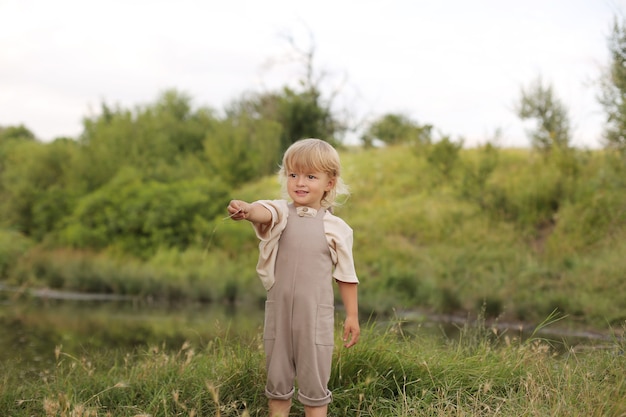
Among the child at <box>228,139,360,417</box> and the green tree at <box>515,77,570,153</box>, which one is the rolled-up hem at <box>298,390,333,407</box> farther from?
the green tree at <box>515,77,570,153</box>

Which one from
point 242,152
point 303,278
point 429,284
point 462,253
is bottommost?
point 429,284

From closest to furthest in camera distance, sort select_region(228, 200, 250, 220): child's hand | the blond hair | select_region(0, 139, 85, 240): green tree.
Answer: select_region(228, 200, 250, 220): child's hand, the blond hair, select_region(0, 139, 85, 240): green tree

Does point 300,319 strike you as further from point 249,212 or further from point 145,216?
point 145,216

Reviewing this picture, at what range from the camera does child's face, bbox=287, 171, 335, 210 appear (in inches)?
162

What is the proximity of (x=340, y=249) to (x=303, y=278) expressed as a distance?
10.6 inches

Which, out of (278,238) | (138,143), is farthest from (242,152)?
(278,238)

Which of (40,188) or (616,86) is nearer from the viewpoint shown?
(616,86)

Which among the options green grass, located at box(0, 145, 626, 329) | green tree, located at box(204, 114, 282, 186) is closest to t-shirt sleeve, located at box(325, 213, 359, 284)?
green grass, located at box(0, 145, 626, 329)

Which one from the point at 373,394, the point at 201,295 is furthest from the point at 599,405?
the point at 201,295

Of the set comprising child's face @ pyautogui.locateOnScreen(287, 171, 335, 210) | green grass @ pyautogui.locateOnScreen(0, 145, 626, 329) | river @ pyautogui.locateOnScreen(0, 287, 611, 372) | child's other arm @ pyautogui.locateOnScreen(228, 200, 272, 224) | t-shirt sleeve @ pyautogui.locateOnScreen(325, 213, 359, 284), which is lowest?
river @ pyautogui.locateOnScreen(0, 287, 611, 372)

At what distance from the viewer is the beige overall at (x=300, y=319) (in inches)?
160

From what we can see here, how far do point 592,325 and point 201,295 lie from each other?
8714 millimetres

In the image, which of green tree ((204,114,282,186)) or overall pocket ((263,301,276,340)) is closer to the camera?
overall pocket ((263,301,276,340))

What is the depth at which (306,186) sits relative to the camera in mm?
4125
